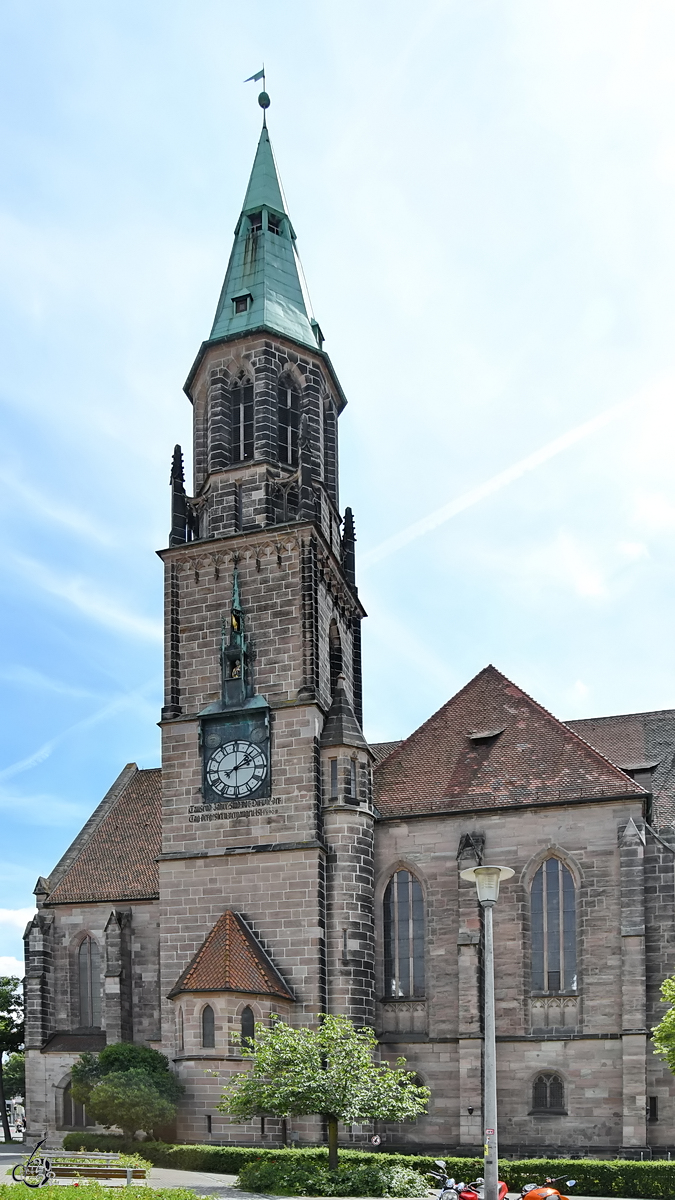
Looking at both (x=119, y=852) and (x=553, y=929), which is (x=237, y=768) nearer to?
(x=119, y=852)

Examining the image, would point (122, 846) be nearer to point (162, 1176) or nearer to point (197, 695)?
point (197, 695)

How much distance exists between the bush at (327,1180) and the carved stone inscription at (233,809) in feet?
36.6

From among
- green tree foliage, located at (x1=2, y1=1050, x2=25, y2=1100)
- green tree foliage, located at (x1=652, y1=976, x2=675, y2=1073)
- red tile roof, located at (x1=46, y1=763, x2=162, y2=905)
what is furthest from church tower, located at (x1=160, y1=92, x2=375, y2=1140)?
green tree foliage, located at (x1=2, y1=1050, x2=25, y2=1100)

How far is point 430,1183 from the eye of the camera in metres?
28.5

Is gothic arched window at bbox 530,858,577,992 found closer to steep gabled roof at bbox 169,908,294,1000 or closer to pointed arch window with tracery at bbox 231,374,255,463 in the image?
steep gabled roof at bbox 169,908,294,1000

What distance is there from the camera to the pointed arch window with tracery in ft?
132

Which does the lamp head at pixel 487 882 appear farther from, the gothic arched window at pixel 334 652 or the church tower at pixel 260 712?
the gothic arched window at pixel 334 652

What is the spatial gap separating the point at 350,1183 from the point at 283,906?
34.6ft

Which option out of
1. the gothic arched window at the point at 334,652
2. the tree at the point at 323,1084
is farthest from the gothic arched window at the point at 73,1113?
the gothic arched window at the point at 334,652

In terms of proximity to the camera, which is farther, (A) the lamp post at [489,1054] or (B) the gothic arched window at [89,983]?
(B) the gothic arched window at [89,983]

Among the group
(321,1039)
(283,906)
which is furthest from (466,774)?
(321,1039)

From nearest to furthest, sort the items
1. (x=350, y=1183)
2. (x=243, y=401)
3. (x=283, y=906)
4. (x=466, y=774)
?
(x=350, y=1183), (x=283, y=906), (x=466, y=774), (x=243, y=401)

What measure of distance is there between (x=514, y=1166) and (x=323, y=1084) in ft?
18.8

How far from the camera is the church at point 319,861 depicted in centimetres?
3303
